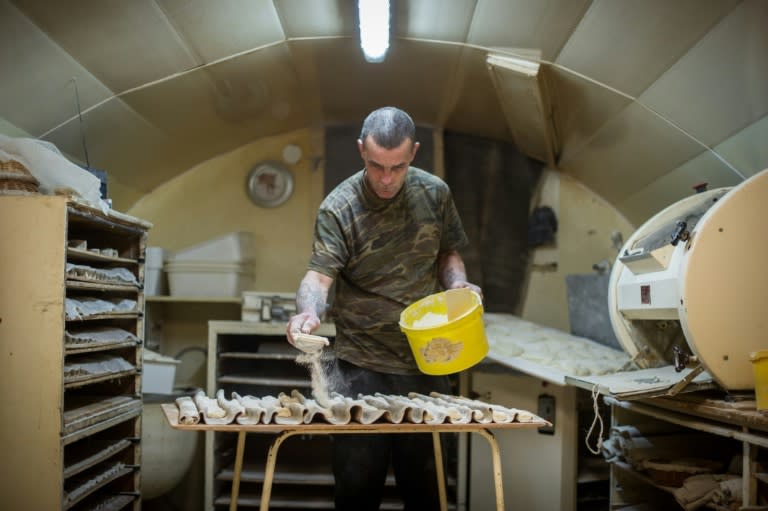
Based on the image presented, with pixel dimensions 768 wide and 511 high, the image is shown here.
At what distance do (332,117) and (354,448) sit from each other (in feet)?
8.38

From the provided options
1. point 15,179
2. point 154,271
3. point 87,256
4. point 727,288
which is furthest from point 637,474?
point 154,271

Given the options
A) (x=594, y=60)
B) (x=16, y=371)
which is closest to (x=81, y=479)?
(x=16, y=371)

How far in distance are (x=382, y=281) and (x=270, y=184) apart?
2117 mm

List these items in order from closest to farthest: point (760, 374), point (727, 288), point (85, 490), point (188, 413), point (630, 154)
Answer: point (188, 413) → point (760, 374) → point (727, 288) → point (85, 490) → point (630, 154)

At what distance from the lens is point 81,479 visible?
8.17 ft

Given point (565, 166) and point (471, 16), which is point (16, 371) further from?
point (565, 166)

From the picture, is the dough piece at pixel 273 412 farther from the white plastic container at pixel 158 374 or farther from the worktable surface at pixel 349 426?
the white plastic container at pixel 158 374

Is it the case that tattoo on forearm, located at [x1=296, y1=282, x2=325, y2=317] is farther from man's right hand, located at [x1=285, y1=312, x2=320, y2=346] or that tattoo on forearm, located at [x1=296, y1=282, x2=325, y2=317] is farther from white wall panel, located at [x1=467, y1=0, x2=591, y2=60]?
white wall panel, located at [x1=467, y1=0, x2=591, y2=60]

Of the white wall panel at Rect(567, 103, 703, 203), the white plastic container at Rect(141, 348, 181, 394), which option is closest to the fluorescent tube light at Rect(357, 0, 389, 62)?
the white wall panel at Rect(567, 103, 703, 203)

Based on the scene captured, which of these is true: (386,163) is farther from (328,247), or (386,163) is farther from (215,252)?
(215,252)

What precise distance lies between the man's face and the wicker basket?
3.73 ft

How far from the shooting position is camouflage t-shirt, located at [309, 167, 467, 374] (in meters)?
2.30

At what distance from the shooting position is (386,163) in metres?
2.14

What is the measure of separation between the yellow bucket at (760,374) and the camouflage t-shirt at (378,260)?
108 cm
